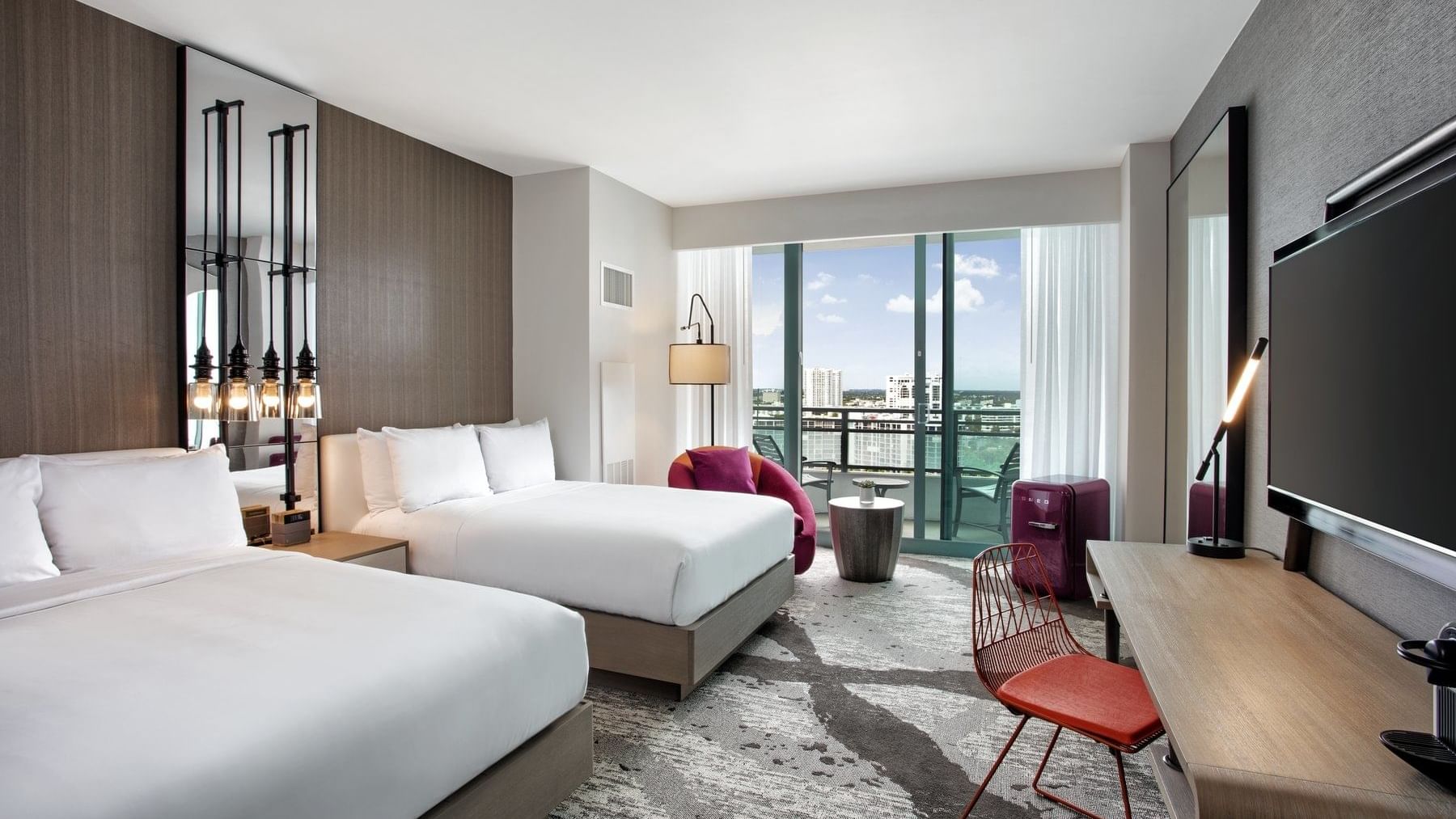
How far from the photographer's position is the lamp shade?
5211 mm

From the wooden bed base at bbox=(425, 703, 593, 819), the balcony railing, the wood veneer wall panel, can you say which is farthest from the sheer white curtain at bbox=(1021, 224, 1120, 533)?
the wooden bed base at bbox=(425, 703, 593, 819)

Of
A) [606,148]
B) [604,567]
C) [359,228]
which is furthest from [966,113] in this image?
[359,228]

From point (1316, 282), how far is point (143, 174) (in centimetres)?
404

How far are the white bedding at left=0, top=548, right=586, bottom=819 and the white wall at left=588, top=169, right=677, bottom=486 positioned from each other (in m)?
2.82

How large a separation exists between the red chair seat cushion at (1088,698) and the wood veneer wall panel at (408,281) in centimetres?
339

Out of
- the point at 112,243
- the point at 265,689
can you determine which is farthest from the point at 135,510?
the point at 265,689

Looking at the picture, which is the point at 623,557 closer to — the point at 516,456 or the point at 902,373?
the point at 516,456

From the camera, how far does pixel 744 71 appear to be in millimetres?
3291

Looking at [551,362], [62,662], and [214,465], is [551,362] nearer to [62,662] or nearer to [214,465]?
[214,465]

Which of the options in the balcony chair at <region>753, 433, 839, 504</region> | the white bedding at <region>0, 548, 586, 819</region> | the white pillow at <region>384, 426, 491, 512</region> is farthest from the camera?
the balcony chair at <region>753, 433, 839, 504</region>

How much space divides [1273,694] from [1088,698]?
0.61 metres

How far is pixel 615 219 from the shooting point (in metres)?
5.05

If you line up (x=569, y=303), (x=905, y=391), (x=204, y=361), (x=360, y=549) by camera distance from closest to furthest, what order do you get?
(x=204, y=361), (x=360, y=549), (x=569, y=303), (x=905, y=391)

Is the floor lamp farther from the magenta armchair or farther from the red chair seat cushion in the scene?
the red chair seat cushion
